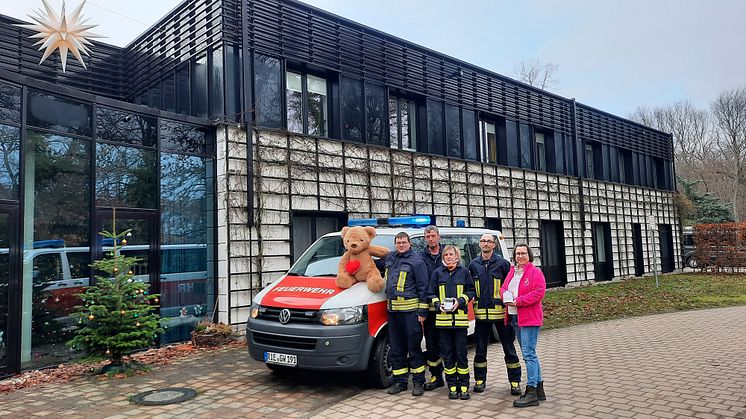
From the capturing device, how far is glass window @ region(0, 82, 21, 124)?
24.2 ft

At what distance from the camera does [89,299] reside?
24.6 ft

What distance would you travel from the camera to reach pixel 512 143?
1842 centimetres

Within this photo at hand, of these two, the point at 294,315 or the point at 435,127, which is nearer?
the point at 294,315

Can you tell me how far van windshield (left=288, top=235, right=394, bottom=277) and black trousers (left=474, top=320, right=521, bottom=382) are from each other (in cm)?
171

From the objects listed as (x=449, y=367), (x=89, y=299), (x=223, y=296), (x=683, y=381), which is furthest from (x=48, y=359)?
(x=683, y=381)

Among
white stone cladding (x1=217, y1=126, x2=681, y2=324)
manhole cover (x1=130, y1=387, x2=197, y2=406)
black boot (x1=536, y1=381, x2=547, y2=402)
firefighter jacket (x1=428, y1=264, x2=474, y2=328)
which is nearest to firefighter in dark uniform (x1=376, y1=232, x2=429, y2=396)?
firefighter jacket (x1=428, y1=264, x2=474, y2=328)

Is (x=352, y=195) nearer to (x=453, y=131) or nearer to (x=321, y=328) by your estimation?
(x=453, y=131)

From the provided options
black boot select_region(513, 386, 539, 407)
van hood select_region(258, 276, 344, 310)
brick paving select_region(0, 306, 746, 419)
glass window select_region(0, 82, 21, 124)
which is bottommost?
brick paving select_region(0, 306, 746, 419)

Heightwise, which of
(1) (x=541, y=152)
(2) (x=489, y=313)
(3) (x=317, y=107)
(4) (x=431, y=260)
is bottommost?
(2) (x=489, y=313)

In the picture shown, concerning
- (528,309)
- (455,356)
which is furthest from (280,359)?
(528,309)

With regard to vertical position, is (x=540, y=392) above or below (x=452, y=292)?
below

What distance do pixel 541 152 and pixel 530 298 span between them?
15.8 m

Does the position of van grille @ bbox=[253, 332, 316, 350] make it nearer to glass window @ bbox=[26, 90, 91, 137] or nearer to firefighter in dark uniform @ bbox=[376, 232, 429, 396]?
firefighter in dark uniform @ bbox=[376, 232, 429, 396]

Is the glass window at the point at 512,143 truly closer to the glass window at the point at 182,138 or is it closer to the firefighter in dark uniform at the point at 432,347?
the glass window at the point at 182,138
